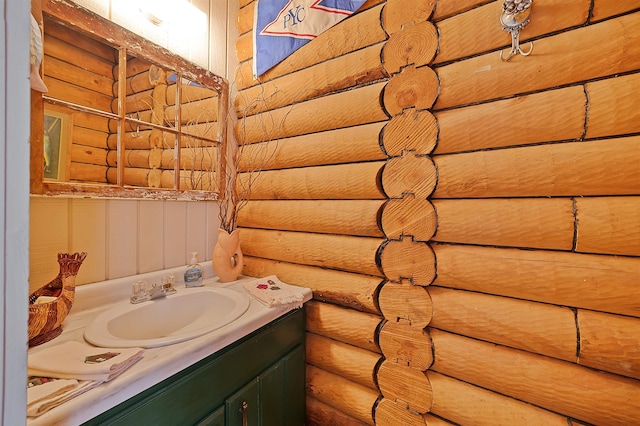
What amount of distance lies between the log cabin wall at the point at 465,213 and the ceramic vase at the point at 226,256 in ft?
0.86

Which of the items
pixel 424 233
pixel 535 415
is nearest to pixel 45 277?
pixel 424 233

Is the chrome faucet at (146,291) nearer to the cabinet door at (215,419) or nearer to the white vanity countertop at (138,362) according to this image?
the white vanity countertop at (138,362)

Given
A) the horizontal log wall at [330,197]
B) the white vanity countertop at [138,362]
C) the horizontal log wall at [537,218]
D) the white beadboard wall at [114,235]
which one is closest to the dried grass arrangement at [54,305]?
the white vanity countertop at [138,362]

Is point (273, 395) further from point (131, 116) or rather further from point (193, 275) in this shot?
point (131, 116)

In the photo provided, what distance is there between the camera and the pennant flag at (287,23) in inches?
57.8

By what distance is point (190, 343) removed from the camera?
2.87 feet

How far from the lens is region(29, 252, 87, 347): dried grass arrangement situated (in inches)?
33.6

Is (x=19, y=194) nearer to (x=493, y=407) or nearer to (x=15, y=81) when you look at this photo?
(x=15, y=81)

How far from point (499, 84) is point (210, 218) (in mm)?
1660

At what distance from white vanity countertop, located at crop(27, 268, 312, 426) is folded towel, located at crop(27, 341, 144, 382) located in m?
0.02

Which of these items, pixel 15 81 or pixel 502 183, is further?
pixel 502 183

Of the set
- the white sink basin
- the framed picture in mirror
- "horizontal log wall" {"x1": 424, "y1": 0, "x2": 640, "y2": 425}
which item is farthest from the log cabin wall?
the framed picture in mirror

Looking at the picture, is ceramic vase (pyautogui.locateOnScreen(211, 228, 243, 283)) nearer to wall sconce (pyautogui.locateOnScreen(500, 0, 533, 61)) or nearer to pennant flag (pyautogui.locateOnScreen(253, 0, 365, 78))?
pennant flag (pyautogui.locateOnScreen(253, 0, 365, 78))

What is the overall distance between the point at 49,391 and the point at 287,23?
191 cm
